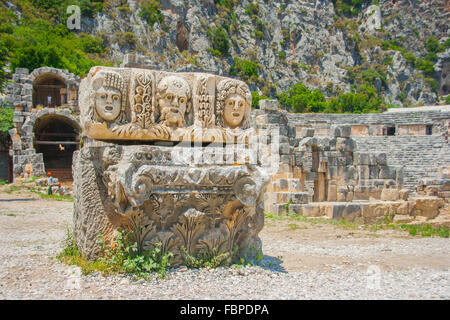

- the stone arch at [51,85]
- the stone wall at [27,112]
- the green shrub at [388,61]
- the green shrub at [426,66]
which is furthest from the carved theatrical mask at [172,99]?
the green shrub at [426,66]

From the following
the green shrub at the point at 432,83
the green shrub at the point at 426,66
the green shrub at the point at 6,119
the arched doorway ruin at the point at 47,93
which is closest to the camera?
the green shrub at the point at 6,119

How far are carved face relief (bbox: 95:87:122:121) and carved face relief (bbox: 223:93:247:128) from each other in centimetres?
150

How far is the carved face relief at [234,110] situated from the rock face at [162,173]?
0.22m

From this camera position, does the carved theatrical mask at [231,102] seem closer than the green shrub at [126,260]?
No

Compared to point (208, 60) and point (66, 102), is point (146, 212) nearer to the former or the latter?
point (66, 102)

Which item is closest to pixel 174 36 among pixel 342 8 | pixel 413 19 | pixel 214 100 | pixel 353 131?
pixel 353 131

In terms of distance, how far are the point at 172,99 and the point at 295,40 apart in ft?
218

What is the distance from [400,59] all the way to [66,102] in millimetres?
59831

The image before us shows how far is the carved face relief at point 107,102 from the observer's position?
5281 millimetres

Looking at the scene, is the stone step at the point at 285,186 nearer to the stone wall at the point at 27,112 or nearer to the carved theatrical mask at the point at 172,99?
the carved theatrical mask at the point at 172,99

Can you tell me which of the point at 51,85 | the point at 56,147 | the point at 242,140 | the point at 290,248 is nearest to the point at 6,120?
the point at 51,85

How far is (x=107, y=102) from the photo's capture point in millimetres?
5301

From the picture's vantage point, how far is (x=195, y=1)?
198 ft

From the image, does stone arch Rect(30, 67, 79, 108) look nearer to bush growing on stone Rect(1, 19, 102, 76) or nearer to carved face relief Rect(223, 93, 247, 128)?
bush growing on stone Rect(1, 19, 102, 76)
